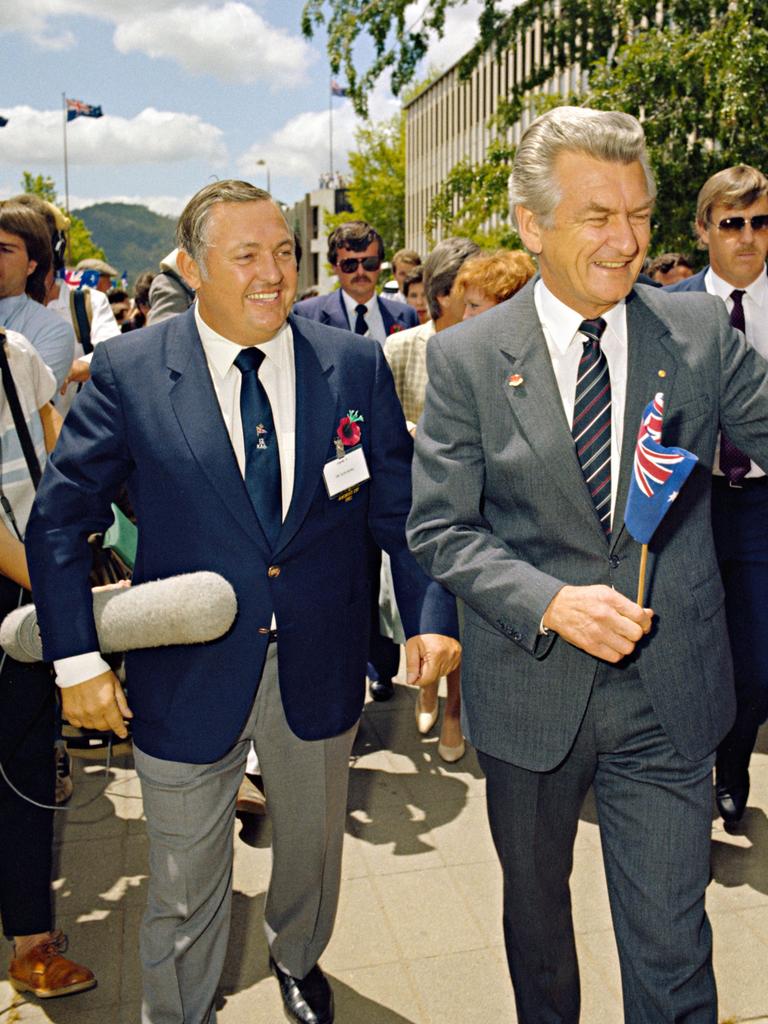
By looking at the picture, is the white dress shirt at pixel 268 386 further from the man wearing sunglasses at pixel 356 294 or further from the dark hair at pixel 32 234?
the man wearing sunglasses at pixel 356 294

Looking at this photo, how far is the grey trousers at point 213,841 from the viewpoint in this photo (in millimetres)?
2848

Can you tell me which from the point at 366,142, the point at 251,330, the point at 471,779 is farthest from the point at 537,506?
the point at 366,142

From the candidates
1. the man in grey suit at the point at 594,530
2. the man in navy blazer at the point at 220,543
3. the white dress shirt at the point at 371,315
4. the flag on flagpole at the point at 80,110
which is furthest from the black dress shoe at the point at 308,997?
the flag on flagpole at the point at 80,110

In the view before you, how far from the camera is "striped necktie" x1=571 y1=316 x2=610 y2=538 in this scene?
2.47 metres

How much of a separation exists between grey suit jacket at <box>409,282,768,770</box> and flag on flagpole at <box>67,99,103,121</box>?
64.5 meters

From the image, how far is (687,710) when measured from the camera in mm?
2514

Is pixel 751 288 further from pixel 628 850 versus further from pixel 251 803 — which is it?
pixel 251 803

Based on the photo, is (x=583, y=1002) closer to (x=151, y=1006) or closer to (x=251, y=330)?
(x=151, y=1006)

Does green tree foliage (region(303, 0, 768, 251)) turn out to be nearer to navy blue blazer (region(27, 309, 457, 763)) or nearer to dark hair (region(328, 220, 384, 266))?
dark hair (region(328, 220, 384, 266))

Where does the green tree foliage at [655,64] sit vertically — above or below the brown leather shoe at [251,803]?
above

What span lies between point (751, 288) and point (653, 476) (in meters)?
2.60

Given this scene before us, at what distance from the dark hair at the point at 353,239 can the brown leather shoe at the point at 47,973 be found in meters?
4.36

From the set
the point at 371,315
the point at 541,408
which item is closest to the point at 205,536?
the point at 541,408

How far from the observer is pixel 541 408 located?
247 centimetres
